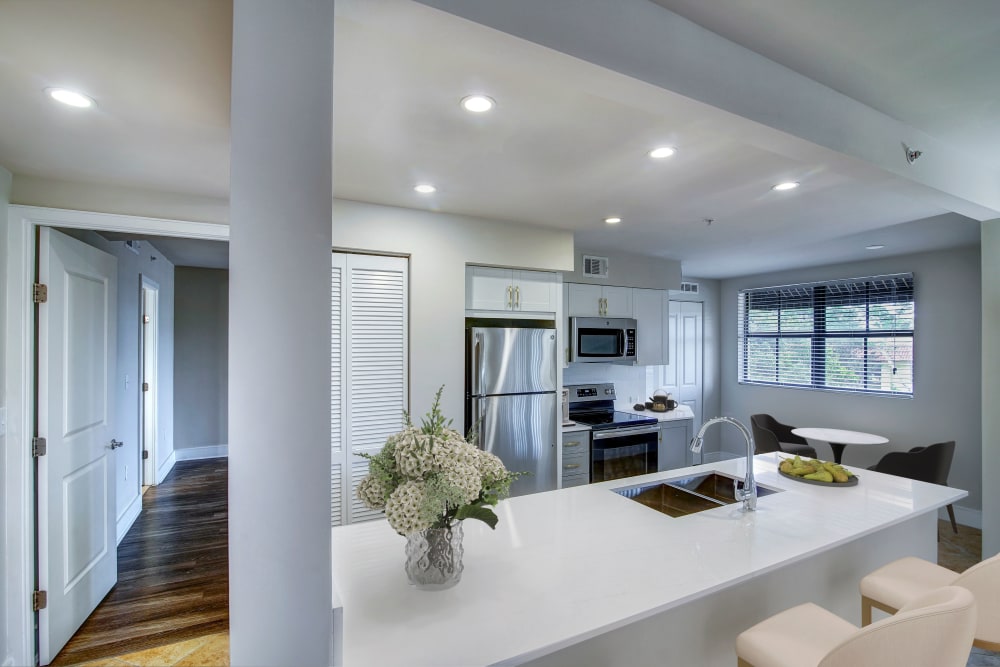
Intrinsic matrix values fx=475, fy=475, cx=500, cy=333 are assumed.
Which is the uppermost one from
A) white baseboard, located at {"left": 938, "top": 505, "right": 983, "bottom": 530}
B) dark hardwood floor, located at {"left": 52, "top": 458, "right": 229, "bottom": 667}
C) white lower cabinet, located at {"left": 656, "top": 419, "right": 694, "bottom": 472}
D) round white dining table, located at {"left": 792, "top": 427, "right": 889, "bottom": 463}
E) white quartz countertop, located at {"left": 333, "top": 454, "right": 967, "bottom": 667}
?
white quartz countertop, located at {"left": 333, "top": 454, "right": 967, "bottom": 667}

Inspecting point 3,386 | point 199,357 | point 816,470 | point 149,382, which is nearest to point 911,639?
point 816,470

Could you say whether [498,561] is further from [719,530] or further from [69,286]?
[69,286]

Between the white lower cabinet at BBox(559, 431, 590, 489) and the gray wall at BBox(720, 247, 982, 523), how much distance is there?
3049mm

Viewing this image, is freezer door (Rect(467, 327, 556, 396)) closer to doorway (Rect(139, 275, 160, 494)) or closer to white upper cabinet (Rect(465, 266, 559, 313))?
white upper cabinet (Rect(465, 266, 559, 313))

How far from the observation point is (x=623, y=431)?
4.39 metres

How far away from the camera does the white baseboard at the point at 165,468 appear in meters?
4.95

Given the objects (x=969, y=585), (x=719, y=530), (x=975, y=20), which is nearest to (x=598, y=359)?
(x=719, y=530)

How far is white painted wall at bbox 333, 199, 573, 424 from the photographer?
3082 mm

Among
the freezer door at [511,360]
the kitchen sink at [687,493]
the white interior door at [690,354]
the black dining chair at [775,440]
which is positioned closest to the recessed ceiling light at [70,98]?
the freezer door at [511,360]

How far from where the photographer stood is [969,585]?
153cm

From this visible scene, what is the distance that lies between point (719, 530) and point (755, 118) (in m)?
1.46

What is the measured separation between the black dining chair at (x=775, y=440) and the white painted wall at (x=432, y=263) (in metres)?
3.08

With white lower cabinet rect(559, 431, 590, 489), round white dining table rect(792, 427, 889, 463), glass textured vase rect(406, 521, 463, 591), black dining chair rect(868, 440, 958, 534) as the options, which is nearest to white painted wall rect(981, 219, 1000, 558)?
black dining chair rect(868, 440, 958, 534)

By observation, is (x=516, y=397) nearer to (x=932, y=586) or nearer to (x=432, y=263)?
(x=432, y=263)
